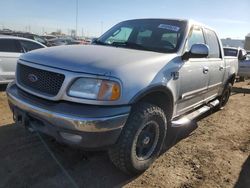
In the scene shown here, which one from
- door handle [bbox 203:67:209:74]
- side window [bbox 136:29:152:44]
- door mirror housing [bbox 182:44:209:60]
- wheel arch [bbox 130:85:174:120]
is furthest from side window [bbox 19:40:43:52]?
wheel arch [bbox 130:85:174:120]

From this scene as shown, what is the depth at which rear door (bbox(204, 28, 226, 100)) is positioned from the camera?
17.8 feet

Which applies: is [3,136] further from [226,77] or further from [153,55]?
[226,77]

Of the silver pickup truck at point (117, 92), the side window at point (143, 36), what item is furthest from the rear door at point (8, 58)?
the side window at point (143, 36)

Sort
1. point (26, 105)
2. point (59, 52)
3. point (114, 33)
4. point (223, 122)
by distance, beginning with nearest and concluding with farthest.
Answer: point (26, 105), point (59, 52), point (114, 33), point (223, 122)

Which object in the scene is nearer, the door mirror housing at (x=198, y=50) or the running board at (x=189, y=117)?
the door mirror housing at (x=198, y=50)

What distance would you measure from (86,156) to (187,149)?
161 cm

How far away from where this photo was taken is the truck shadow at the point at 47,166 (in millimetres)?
3430

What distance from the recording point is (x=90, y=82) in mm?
3061

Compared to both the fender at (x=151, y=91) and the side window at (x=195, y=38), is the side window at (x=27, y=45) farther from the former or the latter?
the fender at (x=151, y=91)

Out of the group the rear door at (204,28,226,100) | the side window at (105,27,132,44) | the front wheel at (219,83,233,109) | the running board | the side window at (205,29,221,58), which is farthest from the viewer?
the front wheel at (219,83,233,109)

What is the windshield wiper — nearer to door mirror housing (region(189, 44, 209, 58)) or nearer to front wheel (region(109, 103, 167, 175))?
door mirror housing (region(189, 44, 209, 58))

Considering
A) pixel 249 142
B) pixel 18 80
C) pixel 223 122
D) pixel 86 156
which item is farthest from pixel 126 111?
pixel 223 122

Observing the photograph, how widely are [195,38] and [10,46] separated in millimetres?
5605

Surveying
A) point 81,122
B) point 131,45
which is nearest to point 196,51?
point 131,45
